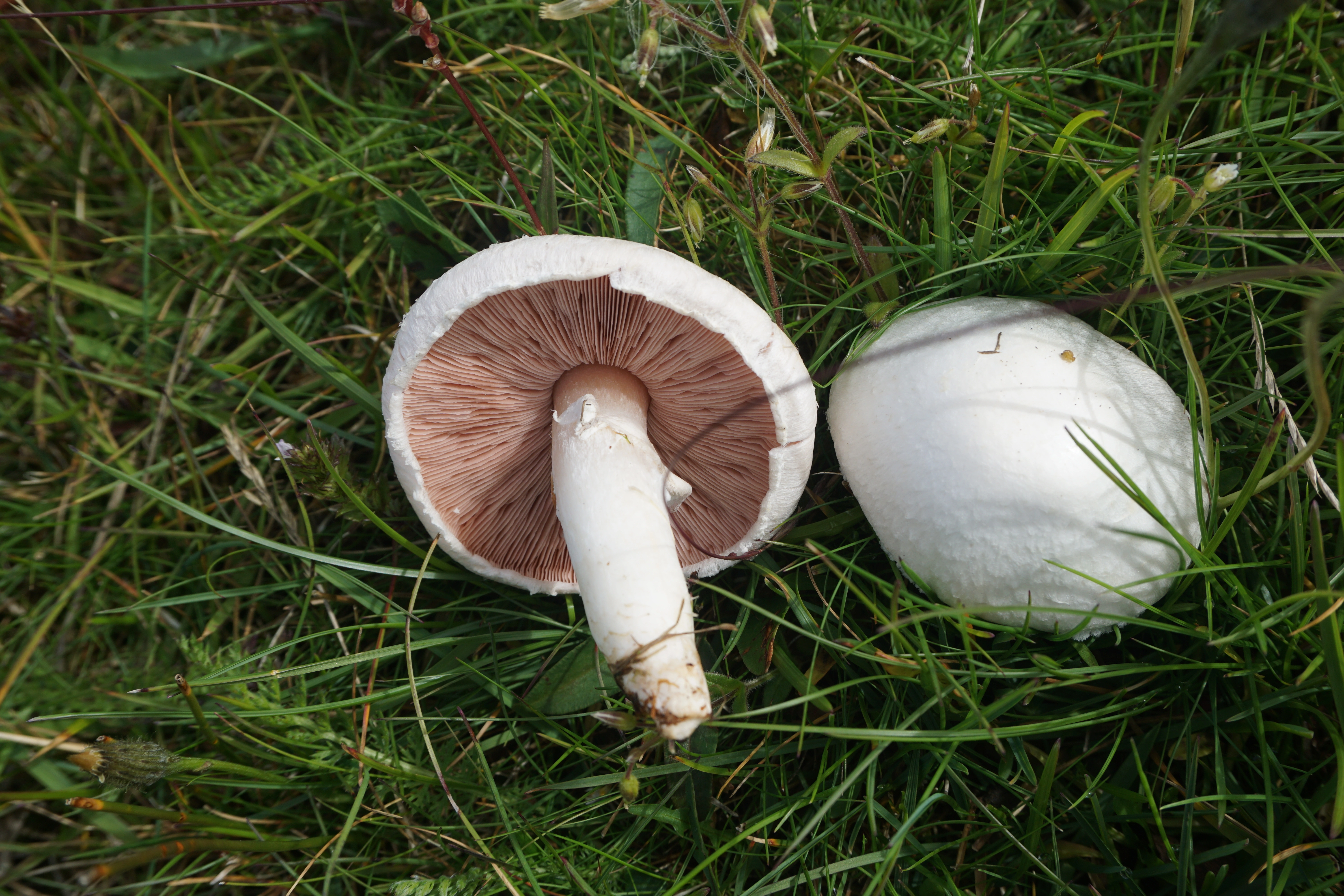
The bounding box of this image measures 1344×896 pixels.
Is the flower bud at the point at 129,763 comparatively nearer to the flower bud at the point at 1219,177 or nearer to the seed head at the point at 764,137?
the seed head at the point at 764,137

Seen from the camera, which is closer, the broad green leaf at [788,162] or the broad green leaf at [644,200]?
the broad green leaf at [788,162]

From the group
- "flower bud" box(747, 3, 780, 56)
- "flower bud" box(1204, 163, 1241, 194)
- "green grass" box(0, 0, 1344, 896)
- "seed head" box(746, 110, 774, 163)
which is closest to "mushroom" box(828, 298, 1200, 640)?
"green grass" box(0, 0, 1344, 896)

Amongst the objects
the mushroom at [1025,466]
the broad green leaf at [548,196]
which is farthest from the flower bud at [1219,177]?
the broad green leaf at [548,196]

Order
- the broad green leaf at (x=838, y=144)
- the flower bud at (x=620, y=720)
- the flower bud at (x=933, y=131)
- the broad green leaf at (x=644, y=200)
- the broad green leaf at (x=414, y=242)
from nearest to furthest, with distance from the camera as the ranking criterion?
the flower bud at (x=620, y=720) → the broad green leaf at (x=838, y=144) → the flower bud at (x=933, y=131) → the broad green leaf at (x=644, y=200) → the broad green leaf at (x=414, y=242)

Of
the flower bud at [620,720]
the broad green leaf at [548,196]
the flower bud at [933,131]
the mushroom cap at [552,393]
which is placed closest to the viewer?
the flower bud at [620,720]

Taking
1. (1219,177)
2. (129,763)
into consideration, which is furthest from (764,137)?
(129,763)

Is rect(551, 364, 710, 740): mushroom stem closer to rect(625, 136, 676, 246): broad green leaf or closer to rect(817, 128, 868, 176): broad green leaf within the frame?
rect(625, 136, 676, 246): broad green leaf

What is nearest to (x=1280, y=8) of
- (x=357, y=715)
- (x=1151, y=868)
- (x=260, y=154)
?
(x=1151, y=868)

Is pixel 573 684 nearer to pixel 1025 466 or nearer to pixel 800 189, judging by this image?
pixel 1025 466
